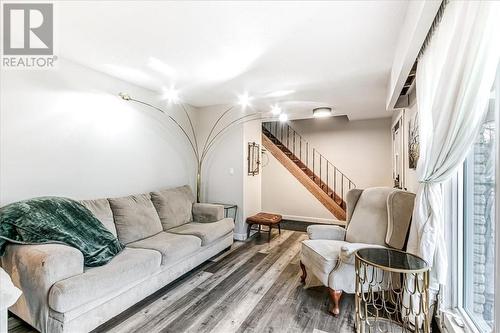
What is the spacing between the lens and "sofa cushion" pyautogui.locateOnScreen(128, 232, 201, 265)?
2.46 metres

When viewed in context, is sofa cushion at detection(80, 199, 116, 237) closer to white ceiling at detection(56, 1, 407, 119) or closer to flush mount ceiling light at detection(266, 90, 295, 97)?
white ceiling at detection(56, 1, 407, 119)

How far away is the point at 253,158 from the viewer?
15.1ft

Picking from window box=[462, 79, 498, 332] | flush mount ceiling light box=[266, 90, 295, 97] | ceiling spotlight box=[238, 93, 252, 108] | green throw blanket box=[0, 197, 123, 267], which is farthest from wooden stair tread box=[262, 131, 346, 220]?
green throw blanket box=[0, 197, 123, 267]

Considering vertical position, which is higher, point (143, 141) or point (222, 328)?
point (143, 141)

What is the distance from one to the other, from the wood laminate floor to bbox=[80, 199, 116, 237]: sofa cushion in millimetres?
876

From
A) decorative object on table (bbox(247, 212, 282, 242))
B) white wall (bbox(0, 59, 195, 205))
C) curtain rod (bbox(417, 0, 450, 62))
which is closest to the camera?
curtain rod (bbox(417, 0, 450, 62))

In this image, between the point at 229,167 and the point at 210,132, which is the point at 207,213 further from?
the point at 210,132

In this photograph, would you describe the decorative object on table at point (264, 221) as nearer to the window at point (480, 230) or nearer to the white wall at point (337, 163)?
the white wall at point (337, 163)

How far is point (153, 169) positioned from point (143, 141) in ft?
1.48

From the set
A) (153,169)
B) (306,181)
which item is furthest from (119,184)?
(306,181)

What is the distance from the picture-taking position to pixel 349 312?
7.27 ft

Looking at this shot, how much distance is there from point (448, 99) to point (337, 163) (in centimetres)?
483

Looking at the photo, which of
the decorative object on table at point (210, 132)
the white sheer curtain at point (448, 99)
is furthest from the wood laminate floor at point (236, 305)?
the decorative object on table at point (210, 132)

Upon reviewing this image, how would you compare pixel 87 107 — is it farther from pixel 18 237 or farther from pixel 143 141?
pixel 18 237
